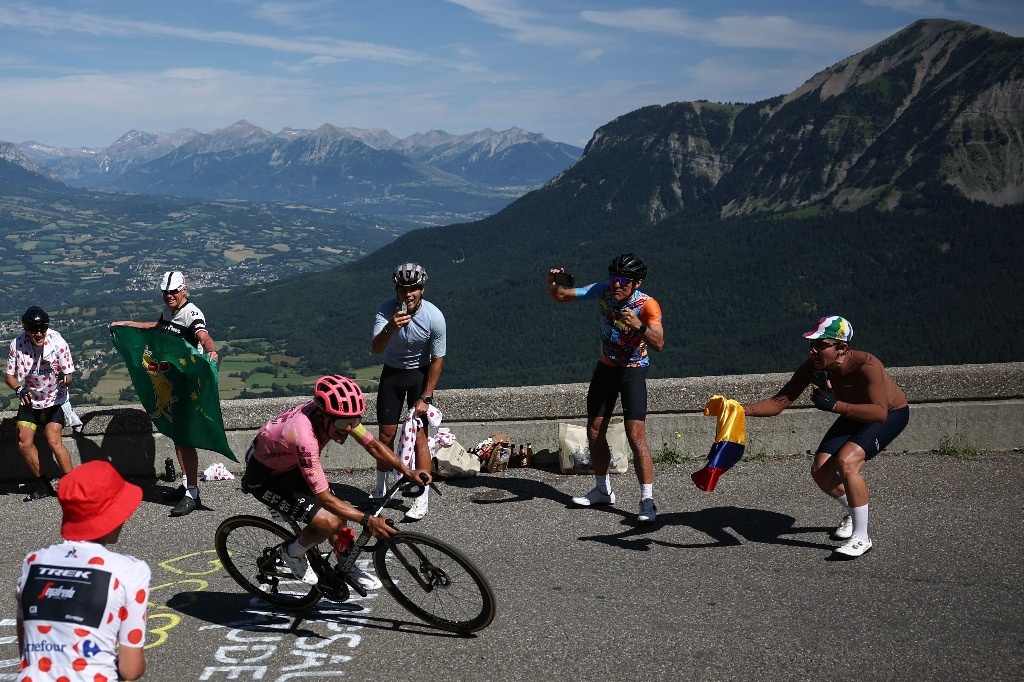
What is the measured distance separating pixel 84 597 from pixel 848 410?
4.89 metres

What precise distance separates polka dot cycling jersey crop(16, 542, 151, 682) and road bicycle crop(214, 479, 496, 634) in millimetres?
2192

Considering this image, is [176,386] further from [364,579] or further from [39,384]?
[364,579]

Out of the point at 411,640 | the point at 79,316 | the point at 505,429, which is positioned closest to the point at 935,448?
the point at 505,429

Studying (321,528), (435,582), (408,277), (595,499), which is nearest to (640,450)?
(595,499)

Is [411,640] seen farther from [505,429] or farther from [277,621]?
[505,429]

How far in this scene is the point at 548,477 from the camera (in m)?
8.94

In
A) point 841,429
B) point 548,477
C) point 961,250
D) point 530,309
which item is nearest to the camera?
point 841,429

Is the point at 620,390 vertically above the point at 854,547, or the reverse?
the point at 620,390

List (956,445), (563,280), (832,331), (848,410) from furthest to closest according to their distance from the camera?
(956,445) → (563,280) → (832,331) → (848,410)

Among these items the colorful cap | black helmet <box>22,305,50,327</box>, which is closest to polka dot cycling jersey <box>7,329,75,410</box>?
black helmet <box>22,305,50,327</box>

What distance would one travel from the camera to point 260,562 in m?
6.11

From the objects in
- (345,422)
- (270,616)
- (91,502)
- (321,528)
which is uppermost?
(91,502)

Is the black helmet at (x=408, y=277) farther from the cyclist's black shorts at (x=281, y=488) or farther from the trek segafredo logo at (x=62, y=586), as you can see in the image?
the trek segafredo logo at (x=62, y=586)

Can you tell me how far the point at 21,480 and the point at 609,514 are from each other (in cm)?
560
